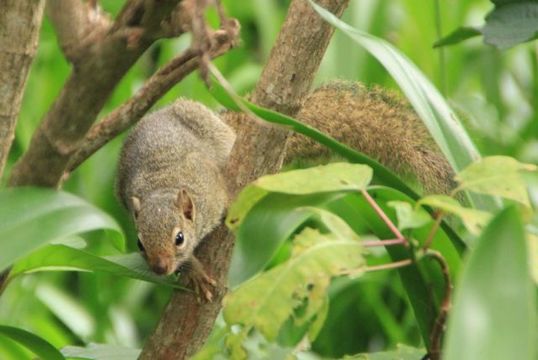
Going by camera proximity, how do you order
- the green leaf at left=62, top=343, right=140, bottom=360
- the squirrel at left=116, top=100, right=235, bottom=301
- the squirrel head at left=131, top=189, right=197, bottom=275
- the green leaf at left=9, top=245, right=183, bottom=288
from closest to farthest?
1. the green leaf at left=9, top=245, right=183, bottom=288
2. the green leaf at left=62, top=343, right=140, bottom=360
3. the squirrel head at left=131, top=189, right=197, bottom=275
4. the squirrel at left=116, top=100, right=235, bottom=301

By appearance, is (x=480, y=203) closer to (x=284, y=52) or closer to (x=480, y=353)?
(x=284, y=52)

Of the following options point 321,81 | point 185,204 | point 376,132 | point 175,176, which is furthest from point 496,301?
point 321,81

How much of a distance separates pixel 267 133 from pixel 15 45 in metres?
0.36

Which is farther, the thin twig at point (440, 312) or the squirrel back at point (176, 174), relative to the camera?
the squirrel back at point (176, 174)

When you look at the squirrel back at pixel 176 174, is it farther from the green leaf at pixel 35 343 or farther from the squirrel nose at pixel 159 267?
the green leaf at pixel 35 343

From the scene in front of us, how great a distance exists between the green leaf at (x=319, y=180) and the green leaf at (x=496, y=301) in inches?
6.6

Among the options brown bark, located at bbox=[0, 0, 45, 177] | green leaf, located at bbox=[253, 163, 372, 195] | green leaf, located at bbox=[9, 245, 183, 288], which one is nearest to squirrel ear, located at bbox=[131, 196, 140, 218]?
green leaf, located at bbox=[9, 245, 183, 288]

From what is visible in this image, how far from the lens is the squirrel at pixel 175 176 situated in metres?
1.69

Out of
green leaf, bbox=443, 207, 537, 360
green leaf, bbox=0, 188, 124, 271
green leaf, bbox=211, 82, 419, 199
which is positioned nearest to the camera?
green leaf, bbox=443, 207, 537, 360

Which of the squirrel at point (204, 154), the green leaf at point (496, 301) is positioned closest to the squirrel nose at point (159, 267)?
the squirrel at point (204, 154)

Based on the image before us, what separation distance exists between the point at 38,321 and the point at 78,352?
3.64 feet

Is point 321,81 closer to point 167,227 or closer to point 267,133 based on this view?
point 167,227

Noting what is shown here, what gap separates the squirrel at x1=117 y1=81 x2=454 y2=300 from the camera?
1610 millimetres

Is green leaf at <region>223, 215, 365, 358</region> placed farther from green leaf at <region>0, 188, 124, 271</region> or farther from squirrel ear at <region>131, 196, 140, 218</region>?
squirrel ear at <region>131, 196, 140, 218</region>
